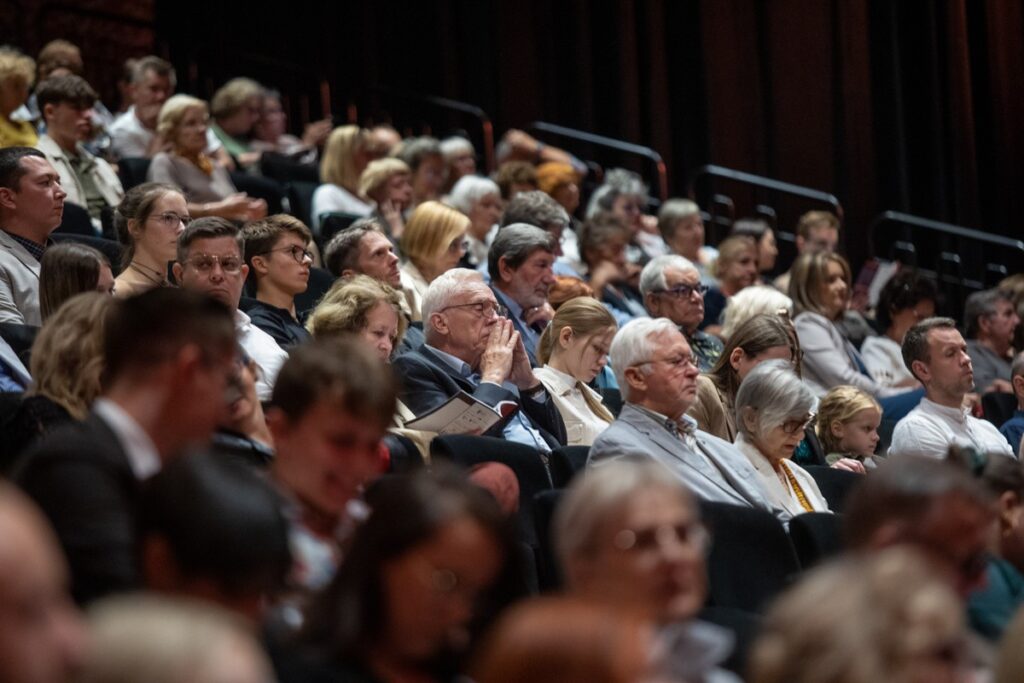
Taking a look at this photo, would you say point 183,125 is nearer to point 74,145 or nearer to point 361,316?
point 74,145

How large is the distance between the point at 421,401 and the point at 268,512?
81.9 inches

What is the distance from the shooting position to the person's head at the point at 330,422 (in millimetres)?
2121

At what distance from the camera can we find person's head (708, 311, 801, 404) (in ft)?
14.8

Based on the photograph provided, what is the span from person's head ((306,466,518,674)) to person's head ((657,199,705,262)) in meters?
5.22

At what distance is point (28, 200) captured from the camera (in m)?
4.13

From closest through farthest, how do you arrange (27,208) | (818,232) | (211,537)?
1. (211,537)
2. (27,208)
3. (818,232)

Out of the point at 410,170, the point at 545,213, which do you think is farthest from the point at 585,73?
the point at 545,213

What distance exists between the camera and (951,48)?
8398mm

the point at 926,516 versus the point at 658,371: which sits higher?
the point at 926,516

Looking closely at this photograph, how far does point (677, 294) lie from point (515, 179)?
6.42 feet

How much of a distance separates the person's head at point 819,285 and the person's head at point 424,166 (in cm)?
167

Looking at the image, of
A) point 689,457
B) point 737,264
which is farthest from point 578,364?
point 737,264

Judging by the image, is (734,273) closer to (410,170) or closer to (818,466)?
(410,170)

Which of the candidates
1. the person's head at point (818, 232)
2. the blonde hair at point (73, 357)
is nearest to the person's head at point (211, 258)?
Result: the blonde hair at point (73, 357)
